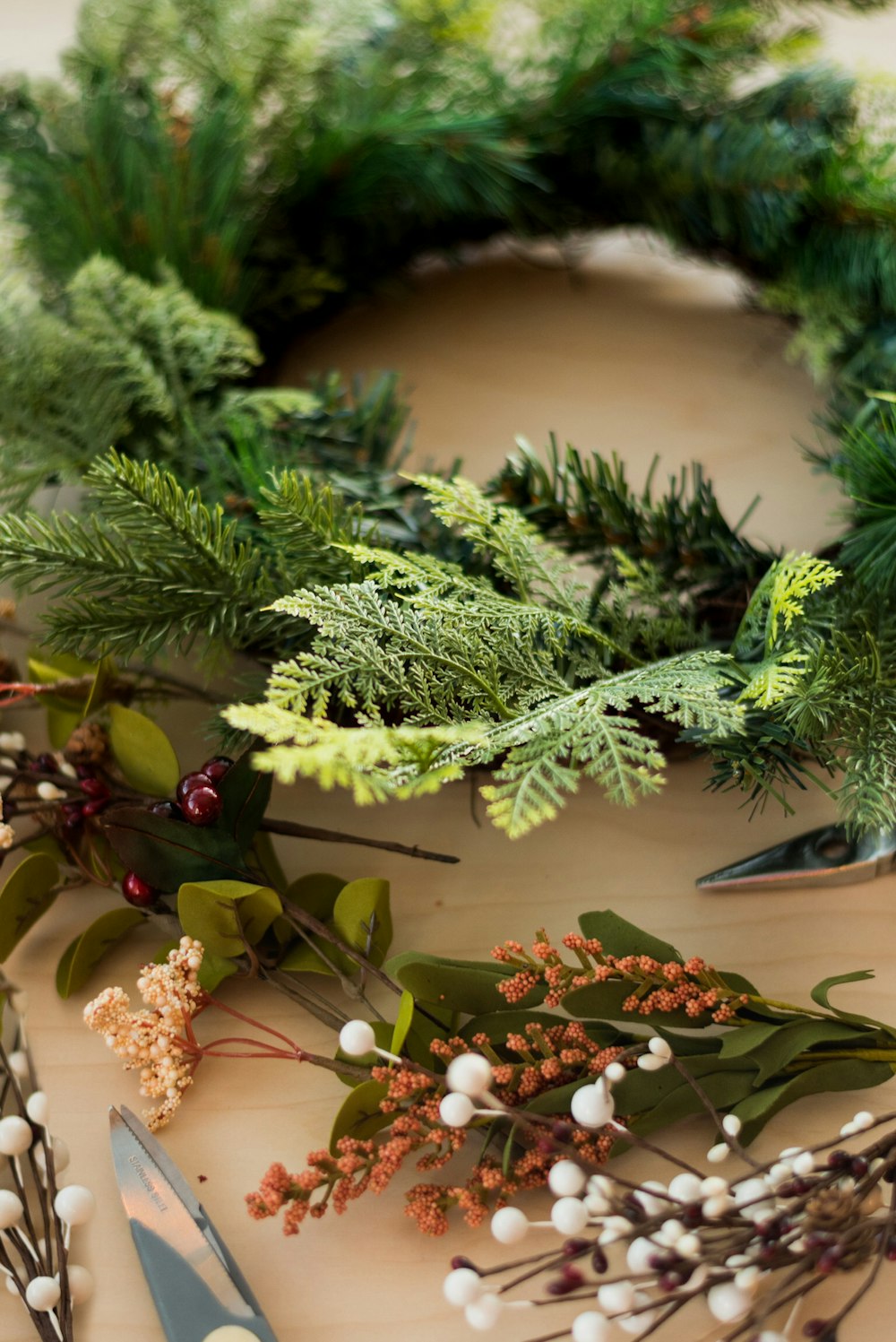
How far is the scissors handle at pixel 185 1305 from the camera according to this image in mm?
424

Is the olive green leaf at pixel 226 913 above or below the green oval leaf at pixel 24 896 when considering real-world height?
above

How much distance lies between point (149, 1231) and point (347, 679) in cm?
25

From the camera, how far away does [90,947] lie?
0.53 m

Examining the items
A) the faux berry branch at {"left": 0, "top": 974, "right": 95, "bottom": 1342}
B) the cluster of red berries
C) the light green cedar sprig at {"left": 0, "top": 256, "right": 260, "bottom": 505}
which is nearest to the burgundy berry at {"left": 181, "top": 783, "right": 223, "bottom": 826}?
the cluster of red berries

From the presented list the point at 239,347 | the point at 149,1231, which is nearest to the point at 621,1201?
the point at 149,1231

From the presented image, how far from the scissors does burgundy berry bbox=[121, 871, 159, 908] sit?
0.30 feet

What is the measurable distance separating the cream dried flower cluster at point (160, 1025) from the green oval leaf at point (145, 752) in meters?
0.09

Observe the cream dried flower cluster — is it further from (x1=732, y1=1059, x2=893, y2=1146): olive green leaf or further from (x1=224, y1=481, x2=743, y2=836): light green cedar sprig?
(x1=732, y1=1059, x2=893, y2=1146): olive green leaf

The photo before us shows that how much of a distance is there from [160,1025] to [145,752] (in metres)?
0.14

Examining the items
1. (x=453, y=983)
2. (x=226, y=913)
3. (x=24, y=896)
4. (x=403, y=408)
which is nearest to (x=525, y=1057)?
(x=453, y=983)

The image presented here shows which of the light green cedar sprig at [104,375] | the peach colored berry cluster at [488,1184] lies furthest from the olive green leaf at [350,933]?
the light green cedar sprig at [104,375]

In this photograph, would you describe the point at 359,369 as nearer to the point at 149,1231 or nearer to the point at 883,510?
the point at 883,510

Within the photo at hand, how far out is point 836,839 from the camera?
55cm

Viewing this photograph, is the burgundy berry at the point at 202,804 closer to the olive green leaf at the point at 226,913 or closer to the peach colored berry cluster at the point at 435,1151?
the olive green leaf at the point at 226,913
